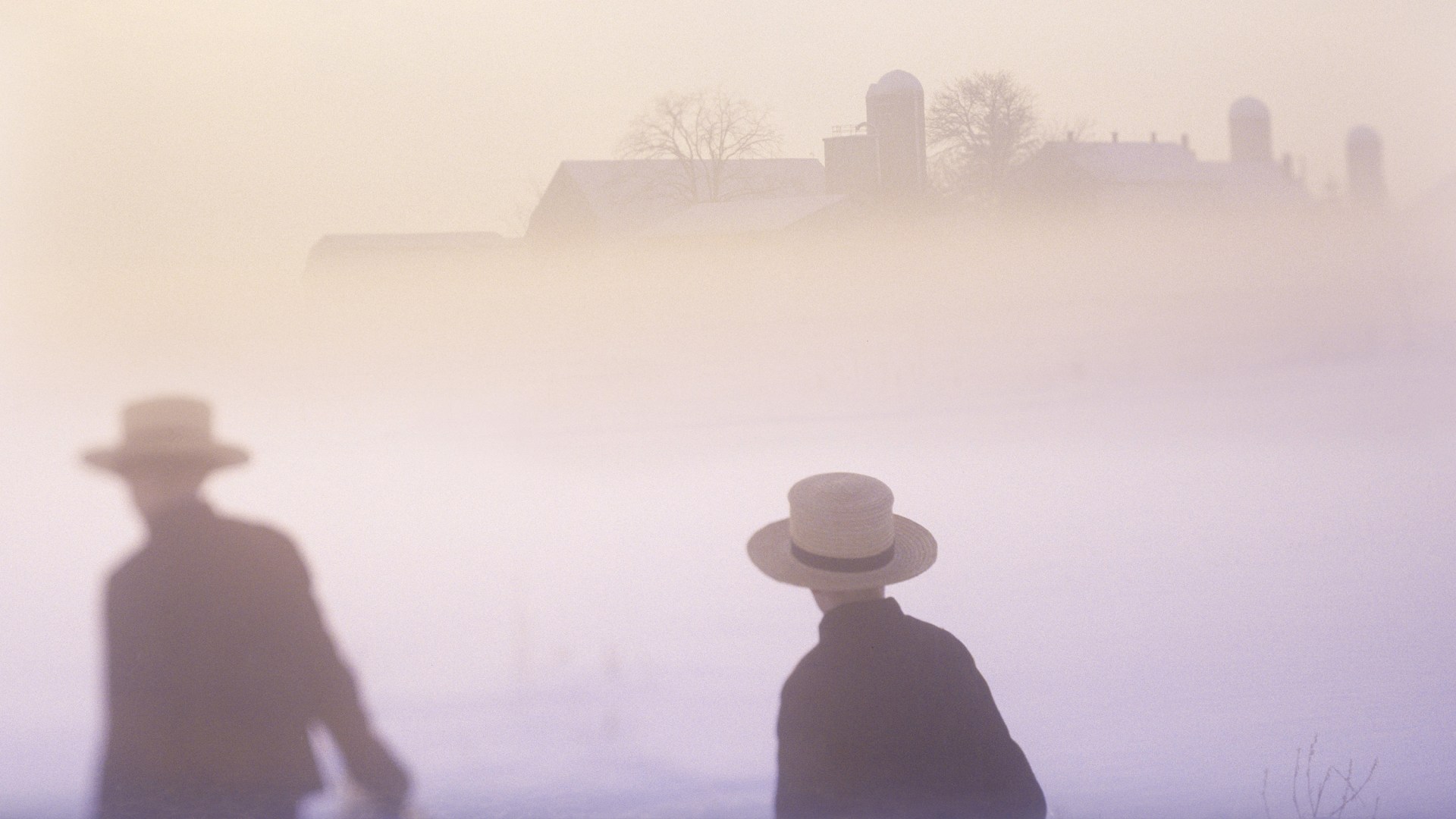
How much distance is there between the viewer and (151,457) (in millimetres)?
2178

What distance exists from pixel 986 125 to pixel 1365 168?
86cm

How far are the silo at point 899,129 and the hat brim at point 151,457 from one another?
1.42 meters

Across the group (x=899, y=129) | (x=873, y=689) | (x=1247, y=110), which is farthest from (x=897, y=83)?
(x=873, y=689)

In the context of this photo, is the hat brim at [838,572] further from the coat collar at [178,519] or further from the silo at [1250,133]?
the silo at [1250,133]

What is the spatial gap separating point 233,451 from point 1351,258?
7.90ft

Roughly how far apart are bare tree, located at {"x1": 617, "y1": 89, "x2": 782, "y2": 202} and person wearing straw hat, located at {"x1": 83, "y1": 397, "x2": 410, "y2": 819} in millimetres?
1042

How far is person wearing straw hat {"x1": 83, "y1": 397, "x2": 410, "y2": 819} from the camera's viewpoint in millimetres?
2160

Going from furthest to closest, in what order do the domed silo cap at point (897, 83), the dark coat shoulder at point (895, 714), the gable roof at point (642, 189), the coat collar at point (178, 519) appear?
1. the domed silo cap at point (897, 83)
2. the gable roof at point (642, 189)
3. the coat collar at point (178, 519)
4. the dark coat shoulder at point (895, 714)

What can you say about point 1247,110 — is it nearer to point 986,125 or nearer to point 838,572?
point 986,125

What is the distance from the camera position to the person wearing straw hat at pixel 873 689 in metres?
1.39

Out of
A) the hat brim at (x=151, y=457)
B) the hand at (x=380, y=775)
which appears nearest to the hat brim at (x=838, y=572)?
the hand at (x=380, y=775)

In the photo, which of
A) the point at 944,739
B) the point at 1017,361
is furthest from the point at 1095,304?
the point at 944,739

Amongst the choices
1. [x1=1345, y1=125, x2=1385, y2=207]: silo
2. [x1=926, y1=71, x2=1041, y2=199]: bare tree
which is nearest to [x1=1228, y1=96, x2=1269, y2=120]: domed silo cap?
[x1=1345, y1=125, x2=1385, y2=207]: silo

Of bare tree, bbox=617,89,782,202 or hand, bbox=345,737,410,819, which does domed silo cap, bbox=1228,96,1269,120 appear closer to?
bare tree, bbox=617,89,782,202
